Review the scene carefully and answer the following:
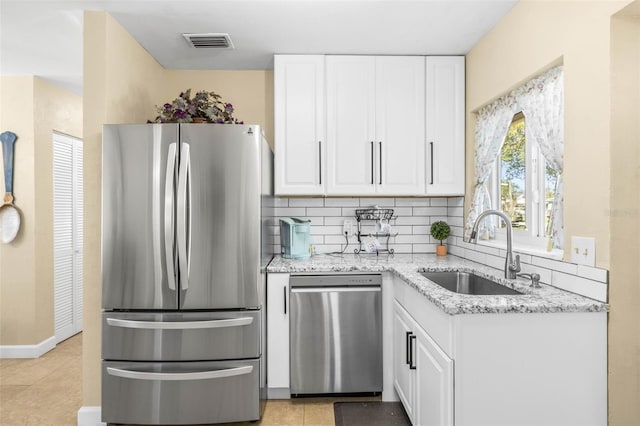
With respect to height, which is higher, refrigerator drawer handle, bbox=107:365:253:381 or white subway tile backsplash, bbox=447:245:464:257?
white subway tile backsplash, bbox=447:245:464:257

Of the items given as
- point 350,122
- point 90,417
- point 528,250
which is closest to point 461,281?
point 528,250

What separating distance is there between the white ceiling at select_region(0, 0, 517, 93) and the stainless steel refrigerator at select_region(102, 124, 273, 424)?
29.3 inches

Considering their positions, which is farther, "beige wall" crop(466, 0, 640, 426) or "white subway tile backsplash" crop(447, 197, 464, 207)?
"white subway tile backsplash" crop(447, 197, 464, 207)

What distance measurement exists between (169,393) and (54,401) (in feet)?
3.52

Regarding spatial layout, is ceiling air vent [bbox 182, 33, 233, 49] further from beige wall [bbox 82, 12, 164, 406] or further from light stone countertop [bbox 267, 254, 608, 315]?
light stone countertop [bbox 267, 254, 608, 315]

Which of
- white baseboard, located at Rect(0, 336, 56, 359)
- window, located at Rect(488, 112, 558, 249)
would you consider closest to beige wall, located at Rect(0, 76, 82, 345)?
white baseboard, located at Rect(0, 336, 56, 359)

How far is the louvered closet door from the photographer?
142 inches

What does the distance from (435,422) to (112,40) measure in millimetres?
2750

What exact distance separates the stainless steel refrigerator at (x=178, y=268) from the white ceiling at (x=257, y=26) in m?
0.74

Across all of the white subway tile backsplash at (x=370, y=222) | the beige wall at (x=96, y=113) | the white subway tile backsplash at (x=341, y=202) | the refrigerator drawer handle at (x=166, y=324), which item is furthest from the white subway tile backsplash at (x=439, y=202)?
the beige wall at (x=96, y=113)

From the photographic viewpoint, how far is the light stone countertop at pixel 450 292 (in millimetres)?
1460

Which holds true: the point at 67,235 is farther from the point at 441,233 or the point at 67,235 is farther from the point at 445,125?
the point at 445,125

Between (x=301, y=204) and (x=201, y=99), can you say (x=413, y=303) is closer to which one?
(x=301, y=204)

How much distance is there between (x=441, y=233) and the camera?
120 inches
